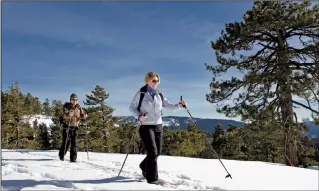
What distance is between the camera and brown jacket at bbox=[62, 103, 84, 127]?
8.70m

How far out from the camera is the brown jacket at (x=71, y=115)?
870 cm

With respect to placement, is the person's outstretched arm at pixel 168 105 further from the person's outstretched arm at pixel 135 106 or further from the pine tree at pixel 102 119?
the pine tree at pixel 102 119

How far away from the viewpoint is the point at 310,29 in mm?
14914

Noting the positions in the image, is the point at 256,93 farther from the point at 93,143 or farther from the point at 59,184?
the point at 93,143

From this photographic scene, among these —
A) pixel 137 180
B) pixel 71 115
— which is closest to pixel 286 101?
pixel 71 115

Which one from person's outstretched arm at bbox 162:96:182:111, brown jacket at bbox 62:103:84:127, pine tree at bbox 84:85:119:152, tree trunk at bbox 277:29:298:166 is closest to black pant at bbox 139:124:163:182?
person's outstretched arm at bbox 162:96:182:111

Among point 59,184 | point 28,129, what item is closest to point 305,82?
point 59,184

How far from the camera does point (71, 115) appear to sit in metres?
8.73

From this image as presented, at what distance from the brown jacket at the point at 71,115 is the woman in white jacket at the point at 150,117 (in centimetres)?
346

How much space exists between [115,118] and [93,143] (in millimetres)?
6749

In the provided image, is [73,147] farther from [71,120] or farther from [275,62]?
[275,62]

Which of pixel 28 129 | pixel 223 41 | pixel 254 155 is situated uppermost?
pixel 223 41

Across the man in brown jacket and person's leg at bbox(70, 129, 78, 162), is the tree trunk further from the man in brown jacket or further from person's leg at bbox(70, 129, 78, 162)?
A: person's leg at bbox(70, 129, 78, 162)

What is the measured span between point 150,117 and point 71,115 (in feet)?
12.0
